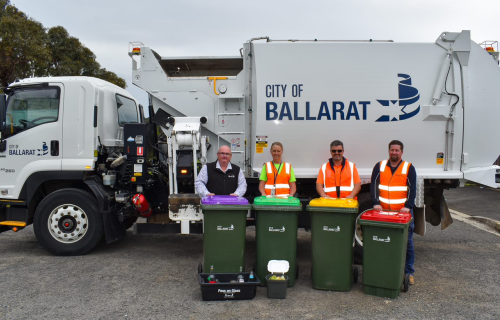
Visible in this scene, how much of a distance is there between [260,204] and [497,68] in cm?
384

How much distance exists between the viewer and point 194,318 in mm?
3568

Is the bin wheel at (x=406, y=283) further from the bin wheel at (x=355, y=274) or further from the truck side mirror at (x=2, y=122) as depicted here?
the truck side mirror at (x=2, y=122)

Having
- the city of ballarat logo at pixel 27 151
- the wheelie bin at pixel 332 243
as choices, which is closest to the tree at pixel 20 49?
the city of ballarat logo at pixel 27 151

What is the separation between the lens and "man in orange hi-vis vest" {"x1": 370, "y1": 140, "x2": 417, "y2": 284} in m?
4.32

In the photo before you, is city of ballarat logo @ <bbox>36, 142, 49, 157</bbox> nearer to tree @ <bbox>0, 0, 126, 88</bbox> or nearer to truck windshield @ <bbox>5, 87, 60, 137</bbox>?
truck windshield @ <bbox>5, 87, 60, 137</bbox>

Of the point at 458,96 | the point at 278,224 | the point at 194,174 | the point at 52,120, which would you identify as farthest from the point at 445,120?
the point at 52,120

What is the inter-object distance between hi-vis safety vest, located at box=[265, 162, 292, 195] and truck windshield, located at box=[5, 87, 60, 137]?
3061mm

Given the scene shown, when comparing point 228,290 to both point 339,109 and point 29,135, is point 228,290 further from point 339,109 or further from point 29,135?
point 29,135

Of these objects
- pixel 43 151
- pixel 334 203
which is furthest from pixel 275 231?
pixel 43 151

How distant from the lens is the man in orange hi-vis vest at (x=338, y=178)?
4625mm

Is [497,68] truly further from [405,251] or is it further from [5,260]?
[5,260]

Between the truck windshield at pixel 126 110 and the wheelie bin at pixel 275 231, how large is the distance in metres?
2.95

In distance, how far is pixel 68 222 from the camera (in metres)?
5.40

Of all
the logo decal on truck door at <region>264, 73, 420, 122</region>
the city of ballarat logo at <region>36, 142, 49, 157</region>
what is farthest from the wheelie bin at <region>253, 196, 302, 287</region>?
the city of ballarat logo at <region>36, 142, 49, 157</region>
